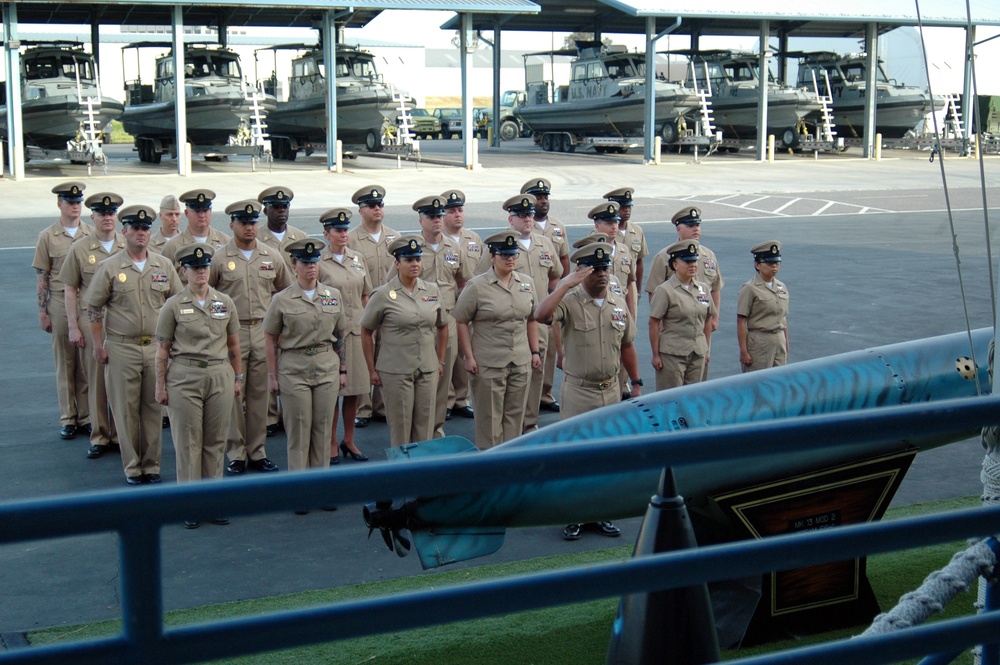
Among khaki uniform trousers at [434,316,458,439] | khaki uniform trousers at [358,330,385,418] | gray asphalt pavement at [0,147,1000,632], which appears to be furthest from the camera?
khaki uniform trousers at [358,330,385,418]

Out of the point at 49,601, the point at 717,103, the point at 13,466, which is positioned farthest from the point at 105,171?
the point at 49,601

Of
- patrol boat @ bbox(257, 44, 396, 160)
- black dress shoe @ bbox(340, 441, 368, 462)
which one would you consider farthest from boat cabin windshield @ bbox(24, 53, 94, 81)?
black dress shoe @ bbox(340, 441, 368, 462)

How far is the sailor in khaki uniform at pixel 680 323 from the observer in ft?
25.7

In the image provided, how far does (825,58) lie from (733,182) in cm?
1333

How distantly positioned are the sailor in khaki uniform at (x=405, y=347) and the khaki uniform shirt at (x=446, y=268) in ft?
3.97

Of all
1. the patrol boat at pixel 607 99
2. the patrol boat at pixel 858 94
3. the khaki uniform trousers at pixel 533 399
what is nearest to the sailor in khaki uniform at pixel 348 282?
the khaki uniform trousers at pixel 533 399

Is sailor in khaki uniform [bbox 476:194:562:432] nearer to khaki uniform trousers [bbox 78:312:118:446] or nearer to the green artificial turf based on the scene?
the green artificial turf

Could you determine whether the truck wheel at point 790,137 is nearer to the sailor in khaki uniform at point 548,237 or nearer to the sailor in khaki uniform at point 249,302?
A: the sailor in khaki uniform at point 548,237

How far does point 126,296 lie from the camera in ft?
24.4

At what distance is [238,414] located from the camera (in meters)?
7.84

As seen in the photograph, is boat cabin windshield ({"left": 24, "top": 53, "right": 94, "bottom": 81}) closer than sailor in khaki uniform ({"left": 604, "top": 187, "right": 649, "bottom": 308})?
No

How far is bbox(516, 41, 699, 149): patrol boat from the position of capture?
35719mm

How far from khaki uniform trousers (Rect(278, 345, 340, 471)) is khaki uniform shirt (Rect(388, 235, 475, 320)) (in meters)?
1.76

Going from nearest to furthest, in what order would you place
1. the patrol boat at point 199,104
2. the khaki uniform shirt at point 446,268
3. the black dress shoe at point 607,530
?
1. the black dress shoe at point 607,530
2. the khaki uniform shirt at point 446,268
3. the patrol boat at point 199,104
